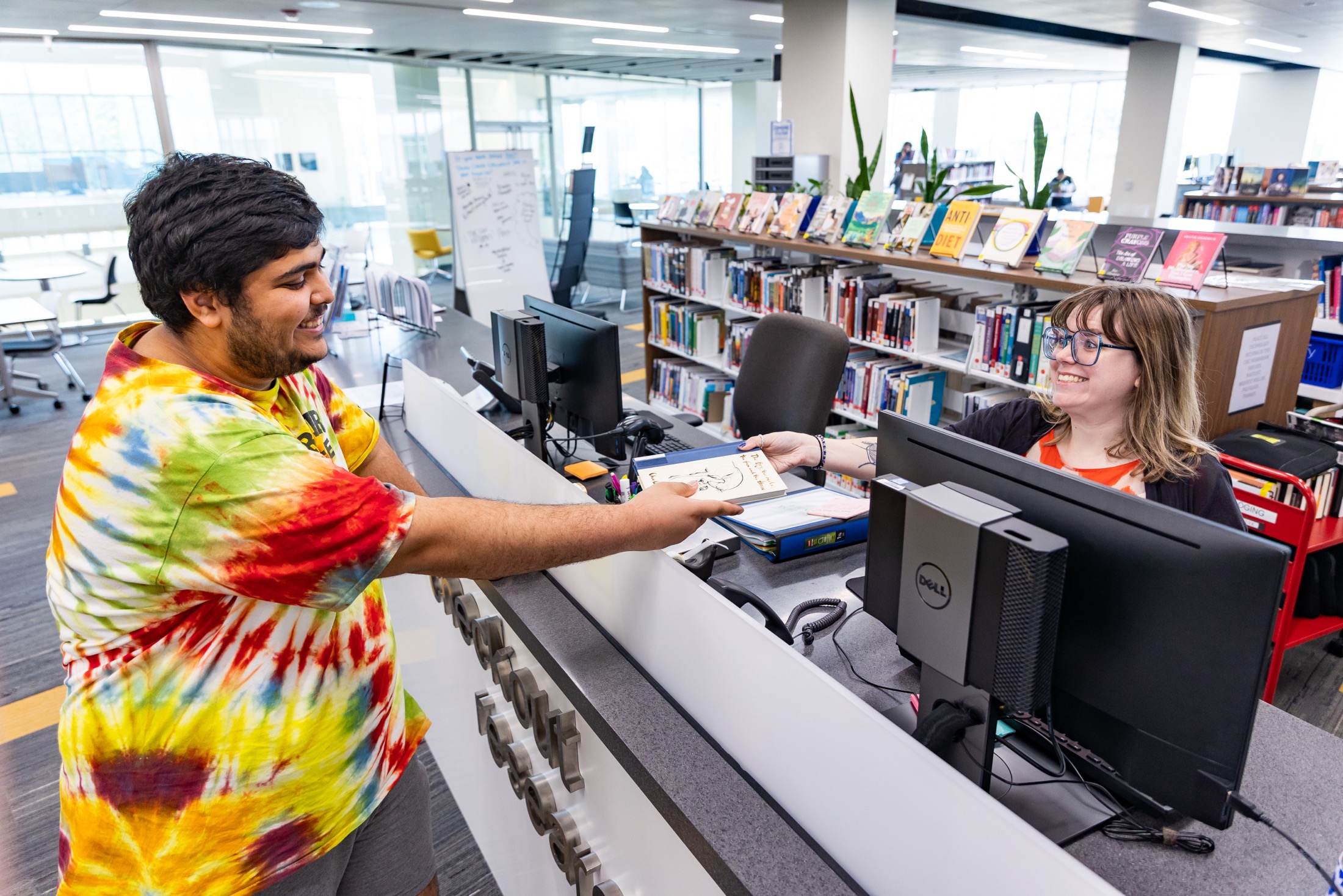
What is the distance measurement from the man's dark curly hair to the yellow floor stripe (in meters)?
2.40

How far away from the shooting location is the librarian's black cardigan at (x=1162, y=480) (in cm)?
157

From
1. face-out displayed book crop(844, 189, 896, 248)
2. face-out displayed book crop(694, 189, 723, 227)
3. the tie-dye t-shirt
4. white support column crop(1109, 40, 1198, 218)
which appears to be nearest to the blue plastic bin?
face-out displayed book crop(844, 189, 896, 248)

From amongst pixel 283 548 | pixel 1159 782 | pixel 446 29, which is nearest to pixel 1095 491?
pixel 1159 782

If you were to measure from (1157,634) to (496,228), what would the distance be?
5577 millimetres

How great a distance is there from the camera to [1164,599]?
0.92m

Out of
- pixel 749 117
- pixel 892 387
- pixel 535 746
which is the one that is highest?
pixel 749 117

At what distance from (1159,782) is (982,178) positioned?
1382 centimetres

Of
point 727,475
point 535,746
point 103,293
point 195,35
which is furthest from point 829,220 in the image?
point 103,293

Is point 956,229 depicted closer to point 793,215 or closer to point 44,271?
point 793,215

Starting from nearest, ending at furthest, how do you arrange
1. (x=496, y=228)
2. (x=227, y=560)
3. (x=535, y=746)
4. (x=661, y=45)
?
(x=227, y=560) < (x=535, y=746) < (x=496, y=228) < (x=661, y=45)

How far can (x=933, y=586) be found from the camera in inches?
39.2

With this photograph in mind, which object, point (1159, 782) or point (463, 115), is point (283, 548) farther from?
point (463, 115)

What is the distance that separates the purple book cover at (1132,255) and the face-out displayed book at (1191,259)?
6cm

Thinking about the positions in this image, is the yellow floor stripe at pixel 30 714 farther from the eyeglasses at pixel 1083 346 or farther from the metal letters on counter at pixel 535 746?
the eyeglasses at pixel 1083 346
